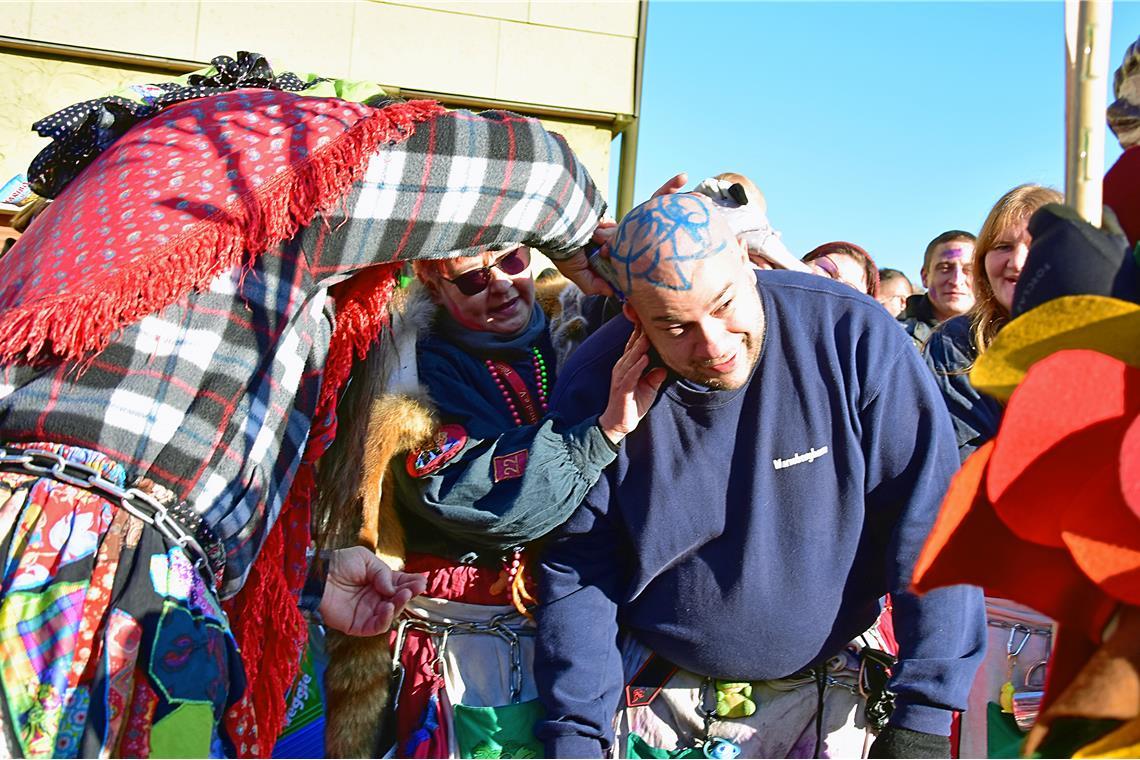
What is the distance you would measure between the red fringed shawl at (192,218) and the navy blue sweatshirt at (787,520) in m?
0.72

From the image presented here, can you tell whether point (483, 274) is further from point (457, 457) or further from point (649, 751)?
point (649, 751)

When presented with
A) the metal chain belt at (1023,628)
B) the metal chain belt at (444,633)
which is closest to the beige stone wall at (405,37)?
the metal chain belt at (444,633)

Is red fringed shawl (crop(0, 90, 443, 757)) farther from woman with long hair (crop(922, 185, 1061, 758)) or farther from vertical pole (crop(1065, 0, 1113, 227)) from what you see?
woman with long hair (crop(922, 185, 1061, 758))

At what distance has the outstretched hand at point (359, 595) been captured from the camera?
243 cm

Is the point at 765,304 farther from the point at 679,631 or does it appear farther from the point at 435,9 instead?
the point at 435,9

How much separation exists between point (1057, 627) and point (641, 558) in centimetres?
124

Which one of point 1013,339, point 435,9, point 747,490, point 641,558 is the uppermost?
point 435,9

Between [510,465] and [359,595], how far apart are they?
0.50 metres

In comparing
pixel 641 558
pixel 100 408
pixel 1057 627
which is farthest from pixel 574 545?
pixel 1057 627

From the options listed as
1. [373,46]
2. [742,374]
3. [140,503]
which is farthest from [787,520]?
[373,46]

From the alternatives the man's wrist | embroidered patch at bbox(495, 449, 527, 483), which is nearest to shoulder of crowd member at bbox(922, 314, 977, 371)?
the man's wrist

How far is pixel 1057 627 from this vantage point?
104 centimetres

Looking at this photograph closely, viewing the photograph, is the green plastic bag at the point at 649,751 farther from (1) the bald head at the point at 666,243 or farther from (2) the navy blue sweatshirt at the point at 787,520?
(1) the bald head at the point at 666,243

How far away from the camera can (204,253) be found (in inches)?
63.4
